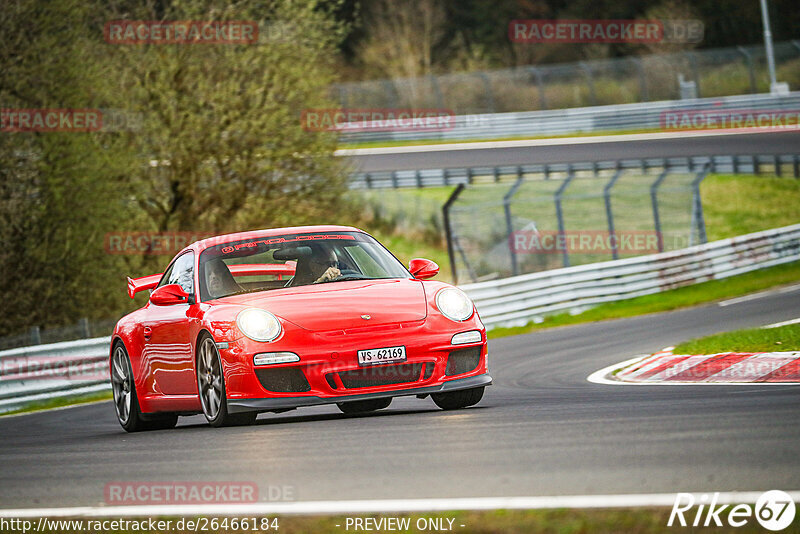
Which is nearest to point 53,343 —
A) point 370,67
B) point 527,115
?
point 527,115

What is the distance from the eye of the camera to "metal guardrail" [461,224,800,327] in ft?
72.7

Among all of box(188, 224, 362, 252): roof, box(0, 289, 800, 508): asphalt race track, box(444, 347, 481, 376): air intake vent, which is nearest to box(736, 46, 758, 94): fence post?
box(0, 289, 800, 508): asphalt race track

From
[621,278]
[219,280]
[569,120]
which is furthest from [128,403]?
[569,120]

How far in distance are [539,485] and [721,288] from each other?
2050 centimetres

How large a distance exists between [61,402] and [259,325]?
8.68 metres

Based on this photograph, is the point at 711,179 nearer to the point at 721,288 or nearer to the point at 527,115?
the point at 527,115

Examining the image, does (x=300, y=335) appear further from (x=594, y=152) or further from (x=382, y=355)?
(x=594, y=152)

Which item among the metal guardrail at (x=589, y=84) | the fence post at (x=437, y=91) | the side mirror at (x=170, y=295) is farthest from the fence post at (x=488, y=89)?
the side mirror at (x=170, y=295)

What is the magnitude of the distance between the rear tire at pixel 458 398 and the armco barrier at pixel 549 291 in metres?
8.27

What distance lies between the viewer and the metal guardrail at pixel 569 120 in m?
43.7

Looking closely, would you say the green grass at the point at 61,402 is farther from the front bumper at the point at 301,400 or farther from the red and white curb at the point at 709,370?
the front bumper at the point at 301,400

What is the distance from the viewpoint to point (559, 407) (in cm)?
841

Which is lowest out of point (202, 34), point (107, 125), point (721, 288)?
point (721, 288)

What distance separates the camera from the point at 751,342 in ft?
41.1
